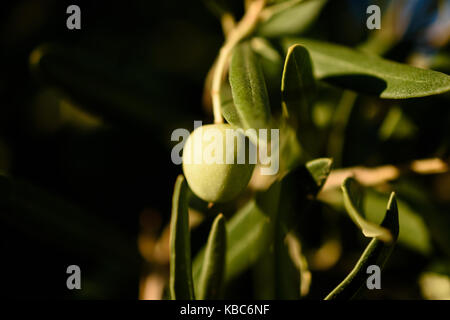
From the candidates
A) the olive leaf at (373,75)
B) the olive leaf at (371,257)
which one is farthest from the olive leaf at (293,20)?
the olive leaf at (371,257)

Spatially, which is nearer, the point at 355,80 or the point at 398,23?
the point at 355,80

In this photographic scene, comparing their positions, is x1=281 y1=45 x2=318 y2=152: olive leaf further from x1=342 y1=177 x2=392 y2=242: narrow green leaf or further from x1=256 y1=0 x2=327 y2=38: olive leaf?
x1=256 y1=0 x2=327 y2=38: olive leaf

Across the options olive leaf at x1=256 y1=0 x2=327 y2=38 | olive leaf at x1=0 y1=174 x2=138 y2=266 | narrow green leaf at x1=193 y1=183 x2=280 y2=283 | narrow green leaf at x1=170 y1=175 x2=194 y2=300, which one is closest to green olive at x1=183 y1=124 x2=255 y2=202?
narrow green leaf at x1=170 y1=175 x2=194 y2=300

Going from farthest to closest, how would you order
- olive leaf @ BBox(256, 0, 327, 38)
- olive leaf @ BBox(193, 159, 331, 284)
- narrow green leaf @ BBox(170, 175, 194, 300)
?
1. olive leaf @ BBox(256, 0, 327, 38)
2. olive leaf @ BBox(193, 159, 331, 284)
3. narrow green leaf @ BBox(170, 175, 194, 300)

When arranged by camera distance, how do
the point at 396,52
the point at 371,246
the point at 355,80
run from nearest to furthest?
the point at 371,246, the point at 355,80, the point at 396,52

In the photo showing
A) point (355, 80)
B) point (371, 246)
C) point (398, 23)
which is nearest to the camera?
point (371, 246)

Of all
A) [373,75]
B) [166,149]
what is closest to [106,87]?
[166,149]
